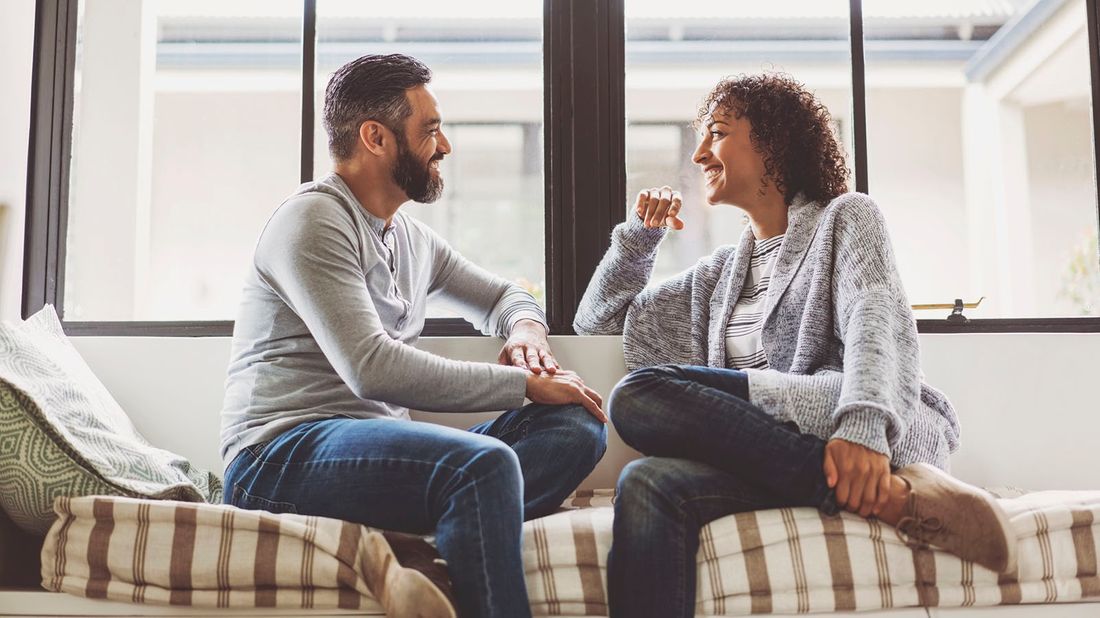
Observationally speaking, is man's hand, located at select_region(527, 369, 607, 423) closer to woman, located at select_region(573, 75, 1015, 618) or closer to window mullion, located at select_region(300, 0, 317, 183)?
woman, located at select_region(573, 75, 1015, 618)

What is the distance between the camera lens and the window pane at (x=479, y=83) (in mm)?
2371

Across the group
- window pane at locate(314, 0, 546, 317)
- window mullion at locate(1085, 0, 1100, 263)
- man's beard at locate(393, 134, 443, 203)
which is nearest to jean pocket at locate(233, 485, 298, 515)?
man's beard at locate(393, 134, 443, 203)

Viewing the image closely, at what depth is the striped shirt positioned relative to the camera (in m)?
1.81

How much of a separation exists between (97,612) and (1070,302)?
231 centimetres

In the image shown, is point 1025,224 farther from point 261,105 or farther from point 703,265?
point 261,105

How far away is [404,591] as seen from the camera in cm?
121

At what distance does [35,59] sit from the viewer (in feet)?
7.54

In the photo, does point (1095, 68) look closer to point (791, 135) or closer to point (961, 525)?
point (791, 135)

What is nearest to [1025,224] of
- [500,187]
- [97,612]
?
[500,187]

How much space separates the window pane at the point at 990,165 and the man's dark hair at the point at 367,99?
3.91ft

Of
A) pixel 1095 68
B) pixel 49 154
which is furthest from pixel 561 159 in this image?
pixel 1095 68

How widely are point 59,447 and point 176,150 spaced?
47.6 inches

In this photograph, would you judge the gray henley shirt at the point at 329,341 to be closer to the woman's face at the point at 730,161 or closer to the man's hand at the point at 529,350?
the man's hand at the point at 529,350

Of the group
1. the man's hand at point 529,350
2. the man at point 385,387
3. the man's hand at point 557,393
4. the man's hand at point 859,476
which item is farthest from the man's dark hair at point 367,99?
the man's hand at point 859,476
